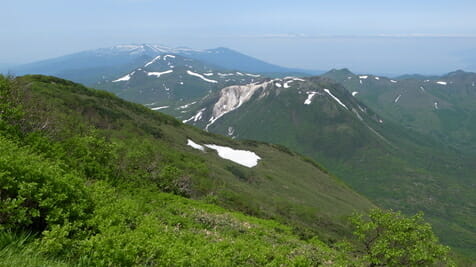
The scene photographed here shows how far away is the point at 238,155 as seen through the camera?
116125 millimetres

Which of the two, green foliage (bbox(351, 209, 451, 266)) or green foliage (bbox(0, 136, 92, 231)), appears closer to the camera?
green foliage (bbox(0, 136, 92, 231))

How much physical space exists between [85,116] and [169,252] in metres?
78.7

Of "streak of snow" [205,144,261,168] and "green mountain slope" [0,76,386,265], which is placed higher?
"green mountain slope" [0,76,386,265]

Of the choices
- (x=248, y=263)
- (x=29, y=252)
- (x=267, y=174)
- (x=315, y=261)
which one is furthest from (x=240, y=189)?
(x=29, y=252)

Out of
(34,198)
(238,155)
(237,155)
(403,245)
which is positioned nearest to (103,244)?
(34,198)

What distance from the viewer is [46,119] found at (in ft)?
99.4

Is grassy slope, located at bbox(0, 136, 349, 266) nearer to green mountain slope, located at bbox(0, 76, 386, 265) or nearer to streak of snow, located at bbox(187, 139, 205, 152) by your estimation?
green mountain slope, located at bbox(0, 76, 386, 265)

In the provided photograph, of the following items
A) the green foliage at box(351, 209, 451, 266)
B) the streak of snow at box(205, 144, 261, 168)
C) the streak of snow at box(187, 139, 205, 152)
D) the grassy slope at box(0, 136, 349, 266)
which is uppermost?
the grassy slope at box(0, 136, 349, 266)

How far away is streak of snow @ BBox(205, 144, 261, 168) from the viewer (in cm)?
11075

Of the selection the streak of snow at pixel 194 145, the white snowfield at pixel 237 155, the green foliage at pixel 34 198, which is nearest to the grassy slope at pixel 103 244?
the green foliage at pixel 34 198

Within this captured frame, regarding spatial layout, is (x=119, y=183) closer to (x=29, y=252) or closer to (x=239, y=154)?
(x=29, y=252)

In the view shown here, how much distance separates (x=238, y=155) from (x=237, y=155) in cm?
48

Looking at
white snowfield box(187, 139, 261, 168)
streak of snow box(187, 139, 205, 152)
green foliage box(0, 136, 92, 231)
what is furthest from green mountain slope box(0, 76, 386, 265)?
white snowfield box(187, 139, 261, 168)

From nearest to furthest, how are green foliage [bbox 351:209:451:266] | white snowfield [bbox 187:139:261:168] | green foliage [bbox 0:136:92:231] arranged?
1. green foliage [bbox 0:136:92:231]
2. green foliage [bbox 351:209:451:266]
3. white snowfield [bbox 187:139:261:168]
